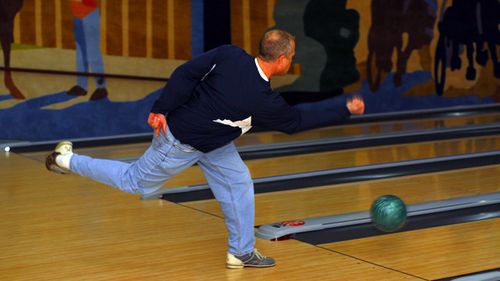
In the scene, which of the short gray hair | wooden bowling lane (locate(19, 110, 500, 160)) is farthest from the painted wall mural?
the short gray hair

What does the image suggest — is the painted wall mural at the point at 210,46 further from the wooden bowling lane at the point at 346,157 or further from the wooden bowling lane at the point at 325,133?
the wooden bowling lane at the point at 346,157

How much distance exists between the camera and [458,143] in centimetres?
668

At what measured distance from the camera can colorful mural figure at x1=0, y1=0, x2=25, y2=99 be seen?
666cm

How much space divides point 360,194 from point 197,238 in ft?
4.07

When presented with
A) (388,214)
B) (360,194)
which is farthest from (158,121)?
(360,194)

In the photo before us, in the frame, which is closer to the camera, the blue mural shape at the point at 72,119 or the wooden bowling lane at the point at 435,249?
the wooden bowling lane at the point at 435,249

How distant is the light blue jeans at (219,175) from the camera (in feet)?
10.9

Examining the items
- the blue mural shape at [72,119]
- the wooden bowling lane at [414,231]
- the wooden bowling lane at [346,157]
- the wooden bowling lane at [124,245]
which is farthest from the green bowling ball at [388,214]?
the blue mural shape at [72,119]

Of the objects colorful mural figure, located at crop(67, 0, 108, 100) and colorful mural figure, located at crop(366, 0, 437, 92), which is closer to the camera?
colorful mural figure, located at crop(67, 0, 108, 100)

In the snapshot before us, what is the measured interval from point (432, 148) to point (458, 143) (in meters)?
0.31

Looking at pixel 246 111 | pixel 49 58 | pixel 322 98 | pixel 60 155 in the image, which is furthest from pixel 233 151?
pixel 322 98

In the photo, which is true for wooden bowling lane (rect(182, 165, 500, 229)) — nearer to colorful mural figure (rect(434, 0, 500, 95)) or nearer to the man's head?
the man's head

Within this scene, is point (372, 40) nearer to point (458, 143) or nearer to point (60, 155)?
point (458, 143)

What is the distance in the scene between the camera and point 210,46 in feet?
24.5
